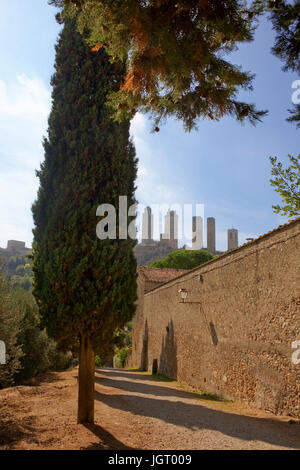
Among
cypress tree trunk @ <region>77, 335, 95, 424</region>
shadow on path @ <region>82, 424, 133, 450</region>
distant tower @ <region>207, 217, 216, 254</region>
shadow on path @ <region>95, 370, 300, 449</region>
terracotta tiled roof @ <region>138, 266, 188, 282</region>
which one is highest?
distant tower @ <region>207, 217, 216, 254</region>

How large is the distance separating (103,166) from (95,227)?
41.8 inches

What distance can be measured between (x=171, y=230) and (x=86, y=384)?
56.8 metres

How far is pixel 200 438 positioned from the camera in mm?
5137

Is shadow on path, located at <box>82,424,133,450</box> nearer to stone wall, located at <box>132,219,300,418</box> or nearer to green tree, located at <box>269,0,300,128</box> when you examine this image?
stone wall, located at <box>132,219,300,418</box>

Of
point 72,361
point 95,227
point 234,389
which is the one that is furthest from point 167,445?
point 72,361

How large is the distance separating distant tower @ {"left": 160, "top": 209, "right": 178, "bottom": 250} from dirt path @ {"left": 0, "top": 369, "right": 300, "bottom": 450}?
4422cm

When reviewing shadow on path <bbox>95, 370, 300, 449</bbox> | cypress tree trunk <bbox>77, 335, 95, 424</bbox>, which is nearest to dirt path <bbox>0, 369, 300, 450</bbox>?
shadow on path <bbox>95, 370, 300, 449</bbox>

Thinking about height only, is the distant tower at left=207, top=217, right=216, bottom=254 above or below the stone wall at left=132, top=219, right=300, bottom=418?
above

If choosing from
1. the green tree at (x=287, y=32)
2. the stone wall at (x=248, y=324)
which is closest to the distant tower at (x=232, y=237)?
the stone wall at (x=248, y=324)

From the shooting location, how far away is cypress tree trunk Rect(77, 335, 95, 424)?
5.27 metres

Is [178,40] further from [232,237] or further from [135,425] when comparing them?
[232,237]

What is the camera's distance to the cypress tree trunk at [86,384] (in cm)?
527
